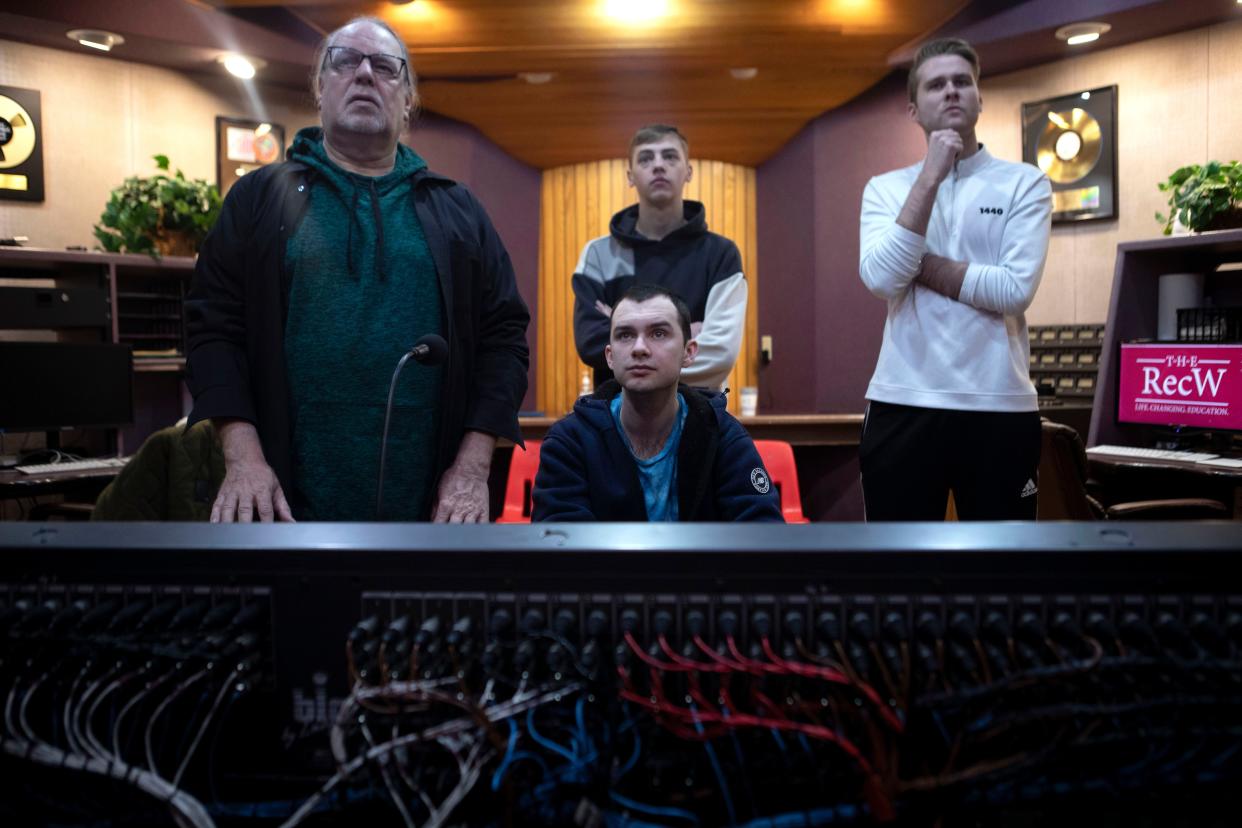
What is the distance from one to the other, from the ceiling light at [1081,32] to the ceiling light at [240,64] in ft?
14.9

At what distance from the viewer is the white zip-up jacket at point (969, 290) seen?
1.87 meters

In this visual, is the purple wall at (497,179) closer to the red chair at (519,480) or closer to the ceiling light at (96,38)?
the ceiling light at (96,38)

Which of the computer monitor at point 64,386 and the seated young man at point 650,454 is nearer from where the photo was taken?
the seated young man at point 650,454

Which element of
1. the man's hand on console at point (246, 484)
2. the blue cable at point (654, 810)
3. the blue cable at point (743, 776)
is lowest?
the blue cable at point (654, 810)

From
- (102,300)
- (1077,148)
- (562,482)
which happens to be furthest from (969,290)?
(1077,148)

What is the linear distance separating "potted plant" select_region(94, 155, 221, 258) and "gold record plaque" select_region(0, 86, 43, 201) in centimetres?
83

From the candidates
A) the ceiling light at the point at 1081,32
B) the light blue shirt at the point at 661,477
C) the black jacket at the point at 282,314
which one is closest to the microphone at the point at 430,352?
the black jacket at the point at 282,314

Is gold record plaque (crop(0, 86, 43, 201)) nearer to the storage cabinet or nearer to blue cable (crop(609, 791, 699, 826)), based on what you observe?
the storage cabinet

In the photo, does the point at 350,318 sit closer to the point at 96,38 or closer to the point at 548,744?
the point at 548,744

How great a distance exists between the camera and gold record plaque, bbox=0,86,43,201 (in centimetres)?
483

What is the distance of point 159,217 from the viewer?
4.36m

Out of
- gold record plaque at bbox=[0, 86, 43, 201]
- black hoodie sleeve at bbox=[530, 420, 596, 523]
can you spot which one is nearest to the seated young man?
black hoodie sleeve at bbox=[530, 420, 596, 523]

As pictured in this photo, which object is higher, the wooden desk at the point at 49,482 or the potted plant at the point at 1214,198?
the potted plant at the point at 1214,198

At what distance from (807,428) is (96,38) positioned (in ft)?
13.9
